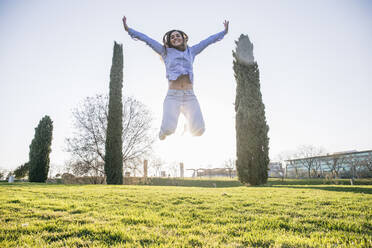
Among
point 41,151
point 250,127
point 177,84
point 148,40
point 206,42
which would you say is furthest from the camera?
point 41,151

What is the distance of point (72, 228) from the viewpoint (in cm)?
302

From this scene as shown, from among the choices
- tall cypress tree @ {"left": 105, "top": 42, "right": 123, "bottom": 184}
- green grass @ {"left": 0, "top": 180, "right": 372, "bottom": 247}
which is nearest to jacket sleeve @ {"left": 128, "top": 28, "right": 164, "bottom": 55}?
green grass @ {"left": 0, "top": 180, "right": 372, "bottom": 247}

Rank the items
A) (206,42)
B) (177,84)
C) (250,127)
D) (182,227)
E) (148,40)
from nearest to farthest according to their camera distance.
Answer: (182,227), (177,84), (148,40), (206,42), (250,127)

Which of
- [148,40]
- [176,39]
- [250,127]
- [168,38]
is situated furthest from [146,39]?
[250,127]

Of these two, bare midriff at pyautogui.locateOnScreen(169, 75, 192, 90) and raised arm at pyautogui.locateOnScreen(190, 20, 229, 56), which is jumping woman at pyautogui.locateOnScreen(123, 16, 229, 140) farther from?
raised arm at pyautogui.locateOnScreen(190, 20, 229, 56)

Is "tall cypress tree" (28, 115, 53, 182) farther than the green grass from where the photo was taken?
Yes

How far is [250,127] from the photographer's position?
14938mm

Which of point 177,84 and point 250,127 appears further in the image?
point 250,127

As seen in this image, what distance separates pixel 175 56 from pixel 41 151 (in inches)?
804

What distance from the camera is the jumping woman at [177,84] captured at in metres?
3.70

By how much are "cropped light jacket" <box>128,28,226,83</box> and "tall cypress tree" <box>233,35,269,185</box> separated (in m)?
11.5

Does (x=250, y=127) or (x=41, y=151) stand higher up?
(x=250, y=127)

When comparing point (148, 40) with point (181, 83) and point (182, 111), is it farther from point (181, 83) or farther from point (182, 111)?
point (182, 111)

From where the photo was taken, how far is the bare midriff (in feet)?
12.7
